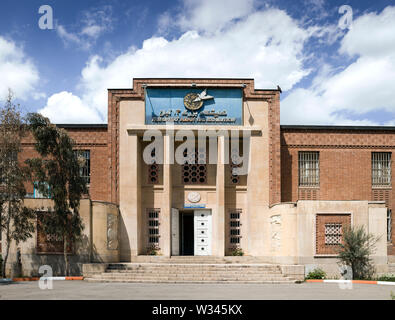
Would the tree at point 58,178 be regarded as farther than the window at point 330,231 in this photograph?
No

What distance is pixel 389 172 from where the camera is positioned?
2458cm

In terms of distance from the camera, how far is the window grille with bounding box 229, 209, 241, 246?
79.2 feet

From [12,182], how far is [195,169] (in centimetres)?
1000

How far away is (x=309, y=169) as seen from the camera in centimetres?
2448

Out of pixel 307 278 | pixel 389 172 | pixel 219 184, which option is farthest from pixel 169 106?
pixel 389 172

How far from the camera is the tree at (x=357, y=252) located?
763 inches

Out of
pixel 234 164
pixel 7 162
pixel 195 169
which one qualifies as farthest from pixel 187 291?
pixel 234 164

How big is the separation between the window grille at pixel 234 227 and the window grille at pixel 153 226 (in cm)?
411

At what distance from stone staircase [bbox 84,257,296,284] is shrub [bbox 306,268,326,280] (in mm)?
1108

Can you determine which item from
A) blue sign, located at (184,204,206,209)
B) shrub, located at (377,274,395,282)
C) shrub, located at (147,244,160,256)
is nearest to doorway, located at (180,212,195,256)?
blue sign, located at (184,204,206,209)

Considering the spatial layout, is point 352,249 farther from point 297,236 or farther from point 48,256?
point 48,256

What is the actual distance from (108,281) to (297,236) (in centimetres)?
885

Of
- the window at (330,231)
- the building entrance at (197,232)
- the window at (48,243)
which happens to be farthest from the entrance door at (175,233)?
the window at (330,231)

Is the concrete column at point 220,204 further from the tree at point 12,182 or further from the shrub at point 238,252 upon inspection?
the tree at point 12,182
